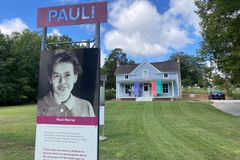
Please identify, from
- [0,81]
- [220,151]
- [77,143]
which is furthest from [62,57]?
[0,81]

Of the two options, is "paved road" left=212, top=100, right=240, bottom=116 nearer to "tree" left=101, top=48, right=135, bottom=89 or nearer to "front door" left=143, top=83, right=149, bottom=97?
"front door" left=143, top=83, right=149, bottom=97

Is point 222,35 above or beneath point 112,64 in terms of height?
beneath

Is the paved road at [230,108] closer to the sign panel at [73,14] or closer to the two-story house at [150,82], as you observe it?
the two-story house at [150,82]

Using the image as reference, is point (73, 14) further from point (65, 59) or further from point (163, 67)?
point (163, 67)

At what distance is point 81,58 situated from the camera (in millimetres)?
4043

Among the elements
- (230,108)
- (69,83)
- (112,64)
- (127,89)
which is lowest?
(230,108)

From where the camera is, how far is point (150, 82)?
1363 inches

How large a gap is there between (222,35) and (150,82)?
18.5m

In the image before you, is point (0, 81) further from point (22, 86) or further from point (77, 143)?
point (77, 143)

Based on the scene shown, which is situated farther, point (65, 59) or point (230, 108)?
point (230, 108)

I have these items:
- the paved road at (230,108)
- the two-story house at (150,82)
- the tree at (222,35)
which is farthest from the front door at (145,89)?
the tree at (222,35)

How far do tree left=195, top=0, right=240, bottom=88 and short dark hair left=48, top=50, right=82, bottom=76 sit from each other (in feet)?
41.8

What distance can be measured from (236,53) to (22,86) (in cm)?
3103

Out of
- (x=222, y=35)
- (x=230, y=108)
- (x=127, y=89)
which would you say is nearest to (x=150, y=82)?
(x=127, y=89)
